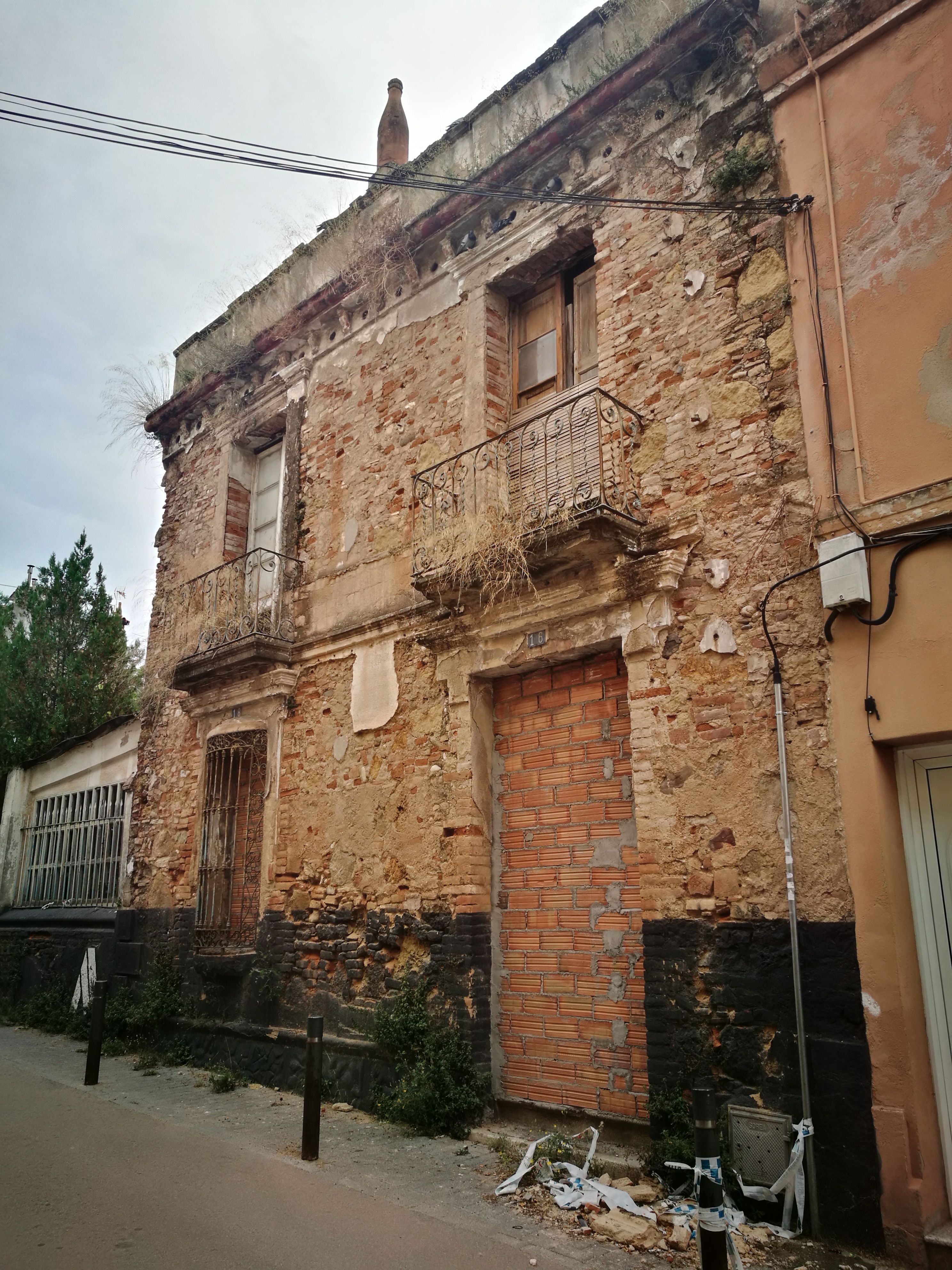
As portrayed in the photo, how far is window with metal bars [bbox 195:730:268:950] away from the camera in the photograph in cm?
919

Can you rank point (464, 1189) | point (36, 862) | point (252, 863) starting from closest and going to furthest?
point (464, 1189) < point (252, 863) < point (36, 862)

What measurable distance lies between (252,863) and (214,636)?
2.47 metres

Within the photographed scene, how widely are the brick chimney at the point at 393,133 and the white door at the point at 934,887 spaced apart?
8797 millimetres

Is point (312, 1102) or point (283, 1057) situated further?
point (283, 1057)

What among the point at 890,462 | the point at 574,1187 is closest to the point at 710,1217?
the point at 574,1187

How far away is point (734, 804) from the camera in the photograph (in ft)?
17.4

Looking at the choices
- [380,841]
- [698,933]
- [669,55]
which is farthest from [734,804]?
[669,55]

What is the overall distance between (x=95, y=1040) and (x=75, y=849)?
5.67 metres

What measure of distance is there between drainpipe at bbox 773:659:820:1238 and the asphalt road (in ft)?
3.26

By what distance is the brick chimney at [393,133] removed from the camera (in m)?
10.4

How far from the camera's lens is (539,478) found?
7.08 m

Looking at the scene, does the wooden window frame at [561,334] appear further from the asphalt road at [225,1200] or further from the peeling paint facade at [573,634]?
the asphalt road at [225,1200]

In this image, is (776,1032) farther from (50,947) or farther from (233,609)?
(50,947)

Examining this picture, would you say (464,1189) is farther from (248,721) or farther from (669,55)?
(669,55)
